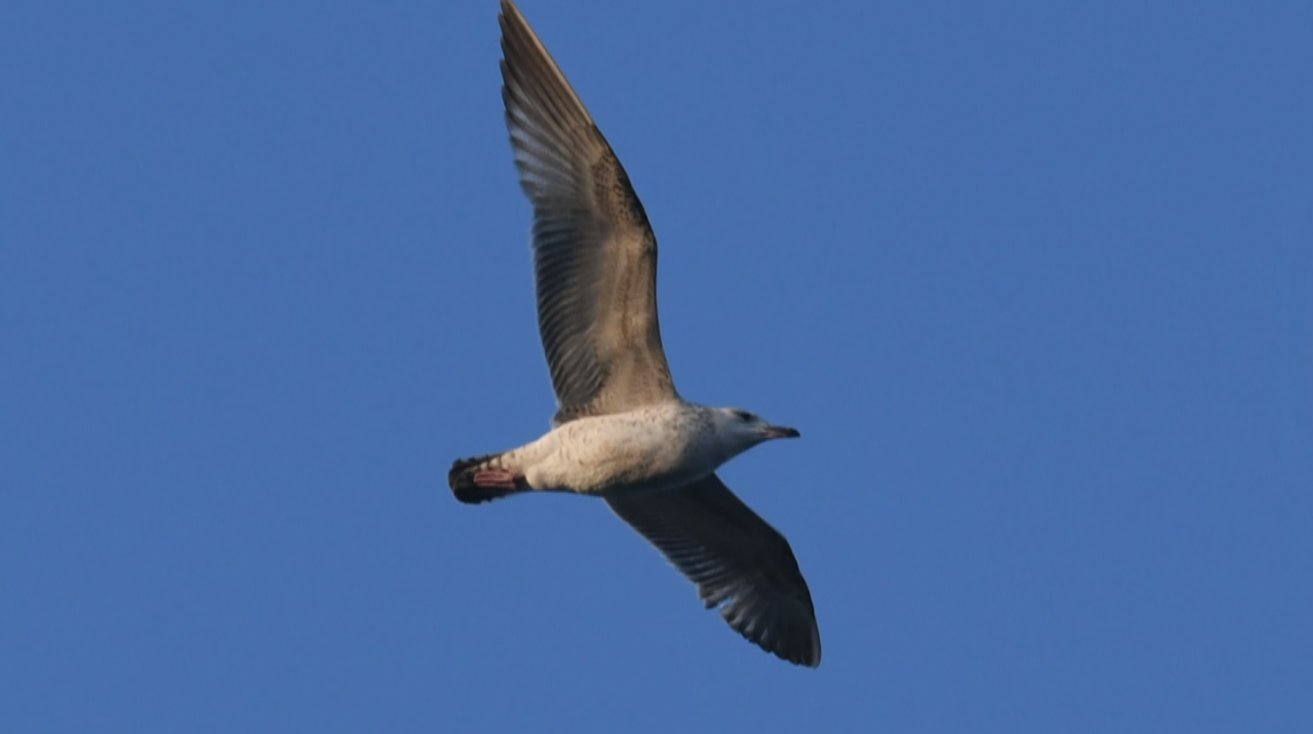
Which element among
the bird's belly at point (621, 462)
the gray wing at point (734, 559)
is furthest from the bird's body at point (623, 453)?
the gray wing at point (734, 559)

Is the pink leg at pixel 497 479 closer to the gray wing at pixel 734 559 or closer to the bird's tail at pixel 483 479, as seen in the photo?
the bird's tail at pixel 483 479

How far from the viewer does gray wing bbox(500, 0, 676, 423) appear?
14.7 metres

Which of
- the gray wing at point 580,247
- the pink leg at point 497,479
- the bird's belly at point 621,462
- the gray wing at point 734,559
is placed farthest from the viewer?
the gray wing at point 734,559

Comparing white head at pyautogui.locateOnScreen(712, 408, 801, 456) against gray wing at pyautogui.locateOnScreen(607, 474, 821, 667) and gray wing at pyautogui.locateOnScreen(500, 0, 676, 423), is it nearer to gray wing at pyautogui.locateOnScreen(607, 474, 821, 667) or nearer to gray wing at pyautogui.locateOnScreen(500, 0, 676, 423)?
gray wing at pyautogui.locateOnScreen(500, 0, 676, 423)

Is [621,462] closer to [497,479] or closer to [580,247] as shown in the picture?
[497,479]

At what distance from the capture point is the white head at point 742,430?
579 inches

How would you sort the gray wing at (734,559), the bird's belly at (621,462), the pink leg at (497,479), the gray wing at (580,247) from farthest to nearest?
the gray wing at (734,559)
the pink leg at (497,479)
the gray wing at (580,247)
the bird's belly at (621,462)

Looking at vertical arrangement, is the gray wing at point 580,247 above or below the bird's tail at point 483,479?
above

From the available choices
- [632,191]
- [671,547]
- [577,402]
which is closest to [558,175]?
[632,191]

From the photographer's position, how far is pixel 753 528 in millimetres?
16469

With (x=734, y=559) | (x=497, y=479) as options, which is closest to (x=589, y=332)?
(x=497, y=479)

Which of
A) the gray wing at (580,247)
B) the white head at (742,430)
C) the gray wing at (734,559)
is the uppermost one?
the gray wing at (580,247)

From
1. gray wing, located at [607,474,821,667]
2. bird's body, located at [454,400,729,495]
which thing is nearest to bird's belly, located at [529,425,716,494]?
bird's body, located at [454,400,729,495]

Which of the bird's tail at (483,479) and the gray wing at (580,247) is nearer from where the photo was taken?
the gray wing at (580,247)
